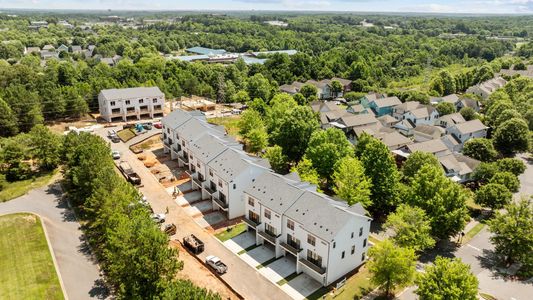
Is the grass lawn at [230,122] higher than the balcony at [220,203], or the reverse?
the grass lawn at [230,122]

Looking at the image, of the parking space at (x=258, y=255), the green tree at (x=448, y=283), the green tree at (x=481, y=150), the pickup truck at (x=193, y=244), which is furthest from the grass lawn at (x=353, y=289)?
the green tree at (x=481, y=150)

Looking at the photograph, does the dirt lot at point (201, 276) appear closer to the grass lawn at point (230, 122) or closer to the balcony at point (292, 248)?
the balcony at point (292, 248)

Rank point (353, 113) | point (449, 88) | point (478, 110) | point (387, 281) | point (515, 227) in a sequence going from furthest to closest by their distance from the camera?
point (449, 88) → point (478, 110) → point (353, 113) → point (515, 227) → point (387, 281)

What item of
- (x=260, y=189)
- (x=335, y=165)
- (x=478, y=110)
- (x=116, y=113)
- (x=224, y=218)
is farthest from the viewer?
(x=478, y=110)

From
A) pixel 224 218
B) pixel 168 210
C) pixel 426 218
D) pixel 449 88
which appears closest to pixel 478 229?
pixel 426 218

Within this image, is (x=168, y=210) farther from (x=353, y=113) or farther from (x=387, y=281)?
(x=353, y=113)

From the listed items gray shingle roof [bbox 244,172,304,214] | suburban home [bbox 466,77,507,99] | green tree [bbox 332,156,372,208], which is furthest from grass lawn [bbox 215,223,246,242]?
suburban home [bbox 466,77,507,99]
